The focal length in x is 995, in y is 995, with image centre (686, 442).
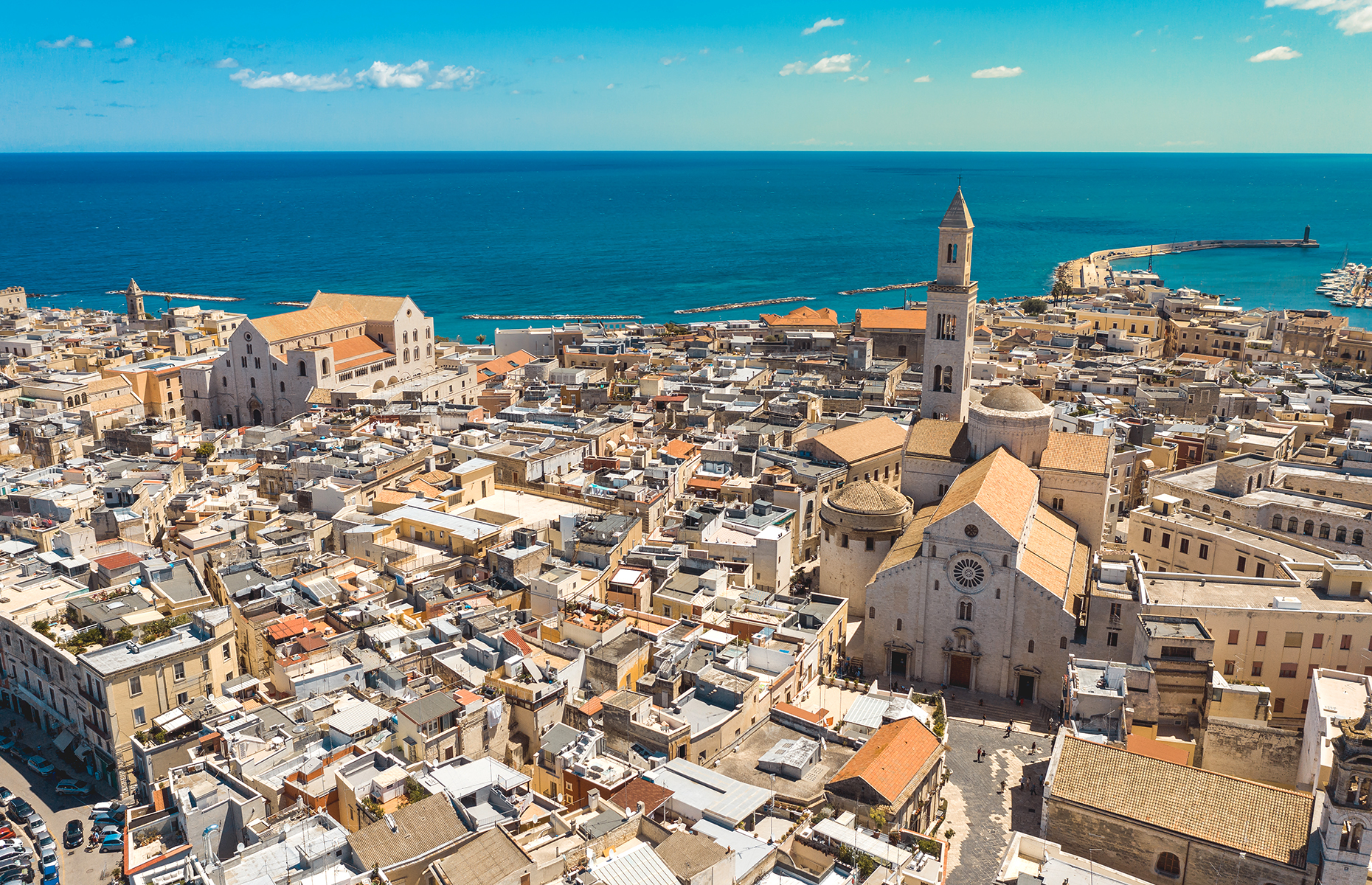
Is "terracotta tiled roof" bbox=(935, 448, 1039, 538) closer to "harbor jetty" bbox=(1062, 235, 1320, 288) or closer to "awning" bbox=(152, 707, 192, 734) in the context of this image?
"awning" bbox=(152, 707, 192, 734)

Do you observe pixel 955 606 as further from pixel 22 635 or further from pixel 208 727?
pixel 22 635

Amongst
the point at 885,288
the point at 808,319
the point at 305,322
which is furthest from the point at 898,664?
the point at 885,288

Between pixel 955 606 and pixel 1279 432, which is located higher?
pixel 1279 432

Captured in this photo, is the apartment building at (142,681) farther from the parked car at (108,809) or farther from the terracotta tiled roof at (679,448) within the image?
the terracotta tiled roof at (679,448)

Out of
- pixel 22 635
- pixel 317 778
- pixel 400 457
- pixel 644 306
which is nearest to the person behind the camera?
pixel 317 778

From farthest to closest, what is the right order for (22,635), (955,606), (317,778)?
1. (955,606)
2. (22,635)
3. (317,778)

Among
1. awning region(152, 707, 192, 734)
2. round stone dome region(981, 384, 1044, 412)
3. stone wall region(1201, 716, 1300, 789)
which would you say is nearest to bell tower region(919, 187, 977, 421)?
round stone dome region(981, 384, 1044, 412)

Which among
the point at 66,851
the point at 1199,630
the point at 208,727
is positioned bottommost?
the point at 66,851

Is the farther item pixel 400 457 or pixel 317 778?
pixel 400 457

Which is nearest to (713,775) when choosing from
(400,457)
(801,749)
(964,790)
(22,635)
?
(801,749)
